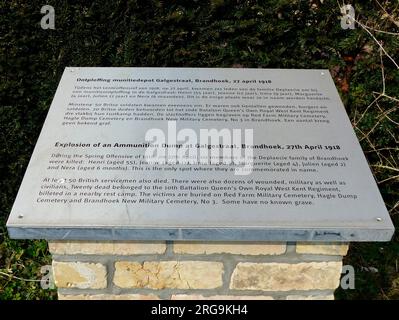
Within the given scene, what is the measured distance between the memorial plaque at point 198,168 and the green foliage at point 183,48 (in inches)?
34.4

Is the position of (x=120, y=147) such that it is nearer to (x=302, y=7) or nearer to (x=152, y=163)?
(x=152, y=163)

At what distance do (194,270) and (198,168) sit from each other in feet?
1.53

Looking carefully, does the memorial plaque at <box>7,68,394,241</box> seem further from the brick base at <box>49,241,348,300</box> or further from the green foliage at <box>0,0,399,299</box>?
the green foliage at <box>0,0,399,299</box>

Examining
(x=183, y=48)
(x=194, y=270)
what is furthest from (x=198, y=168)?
(x=183, y=48)

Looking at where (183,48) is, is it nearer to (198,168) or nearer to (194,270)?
(198,168)

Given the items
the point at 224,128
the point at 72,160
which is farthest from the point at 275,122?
the point at 72,160

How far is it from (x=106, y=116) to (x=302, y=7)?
1671 mm

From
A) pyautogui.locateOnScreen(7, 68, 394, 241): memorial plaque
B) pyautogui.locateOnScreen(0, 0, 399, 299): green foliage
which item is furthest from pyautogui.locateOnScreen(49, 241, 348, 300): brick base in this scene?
pyautogui.locateOnScreen(0, 0, 399, 299): green foliage

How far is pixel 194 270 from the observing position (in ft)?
6.86

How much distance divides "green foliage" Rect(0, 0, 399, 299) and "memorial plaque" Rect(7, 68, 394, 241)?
2.86ft

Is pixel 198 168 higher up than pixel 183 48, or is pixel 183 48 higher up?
pixel 198 168

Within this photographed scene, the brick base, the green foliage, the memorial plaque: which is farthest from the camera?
the green foliage

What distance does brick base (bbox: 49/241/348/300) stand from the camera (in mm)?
2031

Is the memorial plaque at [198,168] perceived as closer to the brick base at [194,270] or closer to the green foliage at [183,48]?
the brick base at [194,270]
